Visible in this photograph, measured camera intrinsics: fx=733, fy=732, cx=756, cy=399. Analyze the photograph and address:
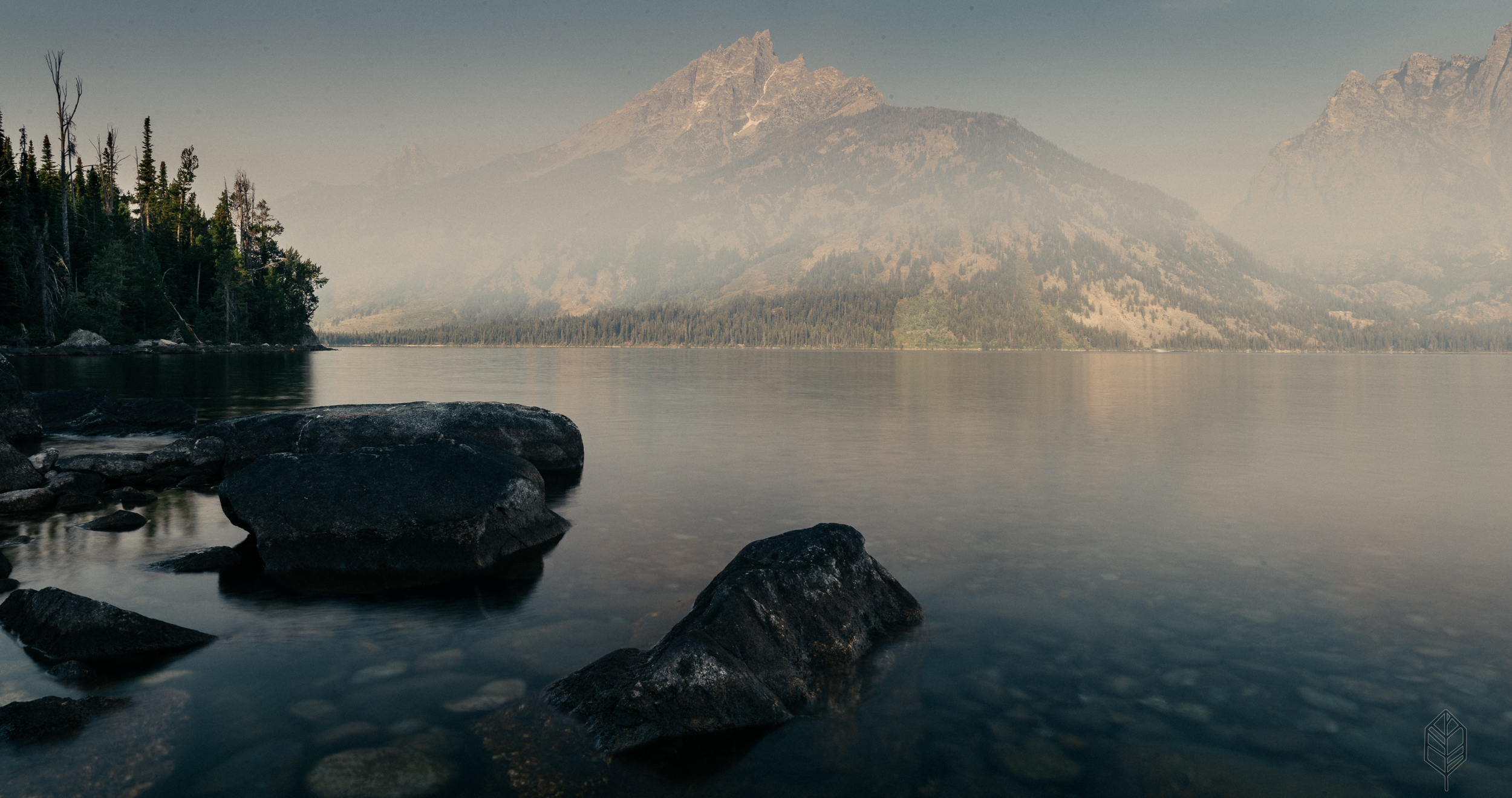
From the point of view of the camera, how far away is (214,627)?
945 centimetres

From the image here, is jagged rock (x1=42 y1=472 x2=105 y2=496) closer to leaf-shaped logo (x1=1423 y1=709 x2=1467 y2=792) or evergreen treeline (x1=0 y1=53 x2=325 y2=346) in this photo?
leaf-shaped logo (x1=1423 y1=709 x2=1467 y2=792)

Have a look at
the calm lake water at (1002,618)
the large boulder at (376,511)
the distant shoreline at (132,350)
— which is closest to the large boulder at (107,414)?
the calm lake water at (1002,618)

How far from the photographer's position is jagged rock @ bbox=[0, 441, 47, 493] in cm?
1599

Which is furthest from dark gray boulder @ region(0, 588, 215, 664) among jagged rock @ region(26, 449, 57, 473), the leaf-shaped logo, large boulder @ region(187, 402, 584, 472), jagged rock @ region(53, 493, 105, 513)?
the leaf-shaped logo

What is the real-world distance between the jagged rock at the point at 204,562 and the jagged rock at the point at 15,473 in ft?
23.7

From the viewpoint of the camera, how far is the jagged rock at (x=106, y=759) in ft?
19.2

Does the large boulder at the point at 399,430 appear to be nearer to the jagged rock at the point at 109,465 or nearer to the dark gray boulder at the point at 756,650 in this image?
the jagged rock at the point at 109,465

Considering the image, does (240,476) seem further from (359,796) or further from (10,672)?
(359,796)

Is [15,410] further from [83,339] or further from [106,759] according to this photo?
[83,339]

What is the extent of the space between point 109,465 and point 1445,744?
2532 cm

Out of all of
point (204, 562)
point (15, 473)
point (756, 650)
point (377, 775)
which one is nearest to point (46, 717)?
point (377, 775)

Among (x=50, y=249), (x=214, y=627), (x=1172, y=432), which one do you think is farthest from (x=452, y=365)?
(x=214, y=627)

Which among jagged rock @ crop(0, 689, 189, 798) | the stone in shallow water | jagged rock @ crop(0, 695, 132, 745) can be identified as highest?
jagged rock @ crop(0, 695, 132, 745)

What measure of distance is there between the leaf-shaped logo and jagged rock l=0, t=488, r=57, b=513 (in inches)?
907
